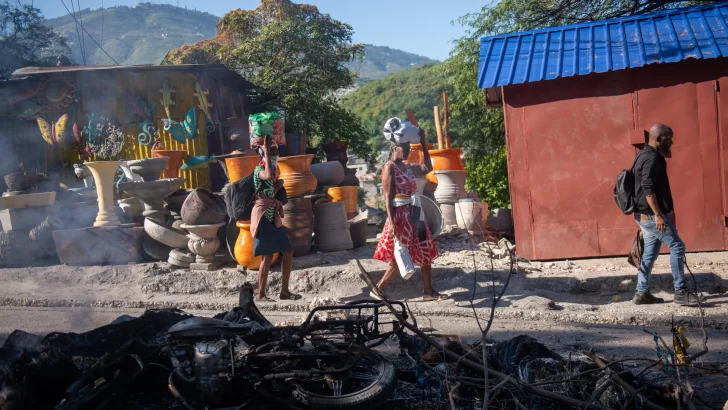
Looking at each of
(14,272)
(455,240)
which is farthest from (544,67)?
(14,272)

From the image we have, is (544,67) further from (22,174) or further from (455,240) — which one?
(22,174)

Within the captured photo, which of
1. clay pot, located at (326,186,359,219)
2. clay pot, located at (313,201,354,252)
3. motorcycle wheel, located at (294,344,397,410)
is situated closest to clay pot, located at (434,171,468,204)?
clay pot, located at (326,186,359,219)

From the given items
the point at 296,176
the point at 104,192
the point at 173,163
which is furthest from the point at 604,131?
the point at 173,163

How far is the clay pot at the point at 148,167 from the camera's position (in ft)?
30.8

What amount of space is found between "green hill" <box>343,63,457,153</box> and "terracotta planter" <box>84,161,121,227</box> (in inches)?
939

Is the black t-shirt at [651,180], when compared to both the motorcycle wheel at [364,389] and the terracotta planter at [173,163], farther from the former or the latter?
the terracotta planter at [173,163]

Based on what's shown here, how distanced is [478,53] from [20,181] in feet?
31.4

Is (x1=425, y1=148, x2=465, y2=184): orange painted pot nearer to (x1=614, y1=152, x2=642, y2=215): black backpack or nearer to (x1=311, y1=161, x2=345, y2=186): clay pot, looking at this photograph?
(x1=311, y1=161, x2=345, y2=186): clay pot

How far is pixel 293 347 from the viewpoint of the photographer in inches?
139

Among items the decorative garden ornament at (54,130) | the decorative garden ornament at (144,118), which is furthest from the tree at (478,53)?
the decorative garden ornament at (54,130)

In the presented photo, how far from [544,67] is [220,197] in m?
5.00

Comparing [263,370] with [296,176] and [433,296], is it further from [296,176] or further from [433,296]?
[296,176]

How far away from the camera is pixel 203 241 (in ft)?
28.2

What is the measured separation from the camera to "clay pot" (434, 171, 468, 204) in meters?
11.0
